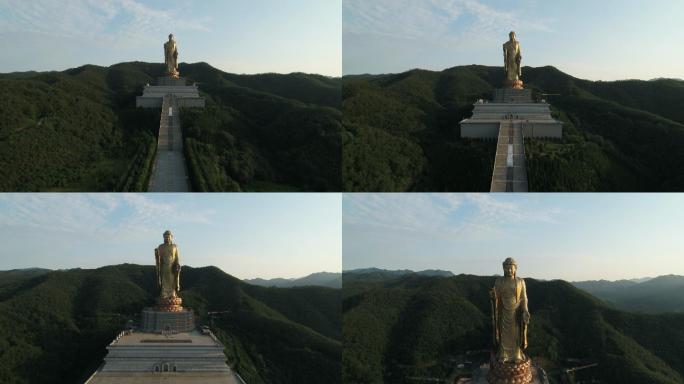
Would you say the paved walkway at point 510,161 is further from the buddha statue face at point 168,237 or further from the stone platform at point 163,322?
the stone platform at point 163,322

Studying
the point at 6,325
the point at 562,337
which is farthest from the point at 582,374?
the point at 6,325

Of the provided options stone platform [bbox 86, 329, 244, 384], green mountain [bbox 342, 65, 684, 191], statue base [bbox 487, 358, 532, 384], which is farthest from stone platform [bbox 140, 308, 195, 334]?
statue base [bbox 487, 358, 532, 384]

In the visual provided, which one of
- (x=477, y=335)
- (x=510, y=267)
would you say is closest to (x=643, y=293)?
(x=477, y=335)

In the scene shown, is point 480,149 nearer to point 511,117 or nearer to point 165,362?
point 511,117

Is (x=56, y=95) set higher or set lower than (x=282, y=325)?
higher

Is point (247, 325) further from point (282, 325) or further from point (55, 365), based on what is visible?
point (55, 365)

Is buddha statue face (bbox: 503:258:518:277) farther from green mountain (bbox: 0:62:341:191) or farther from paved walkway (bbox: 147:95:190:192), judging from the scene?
paved walkway (bbox: 147:95:190:192)
